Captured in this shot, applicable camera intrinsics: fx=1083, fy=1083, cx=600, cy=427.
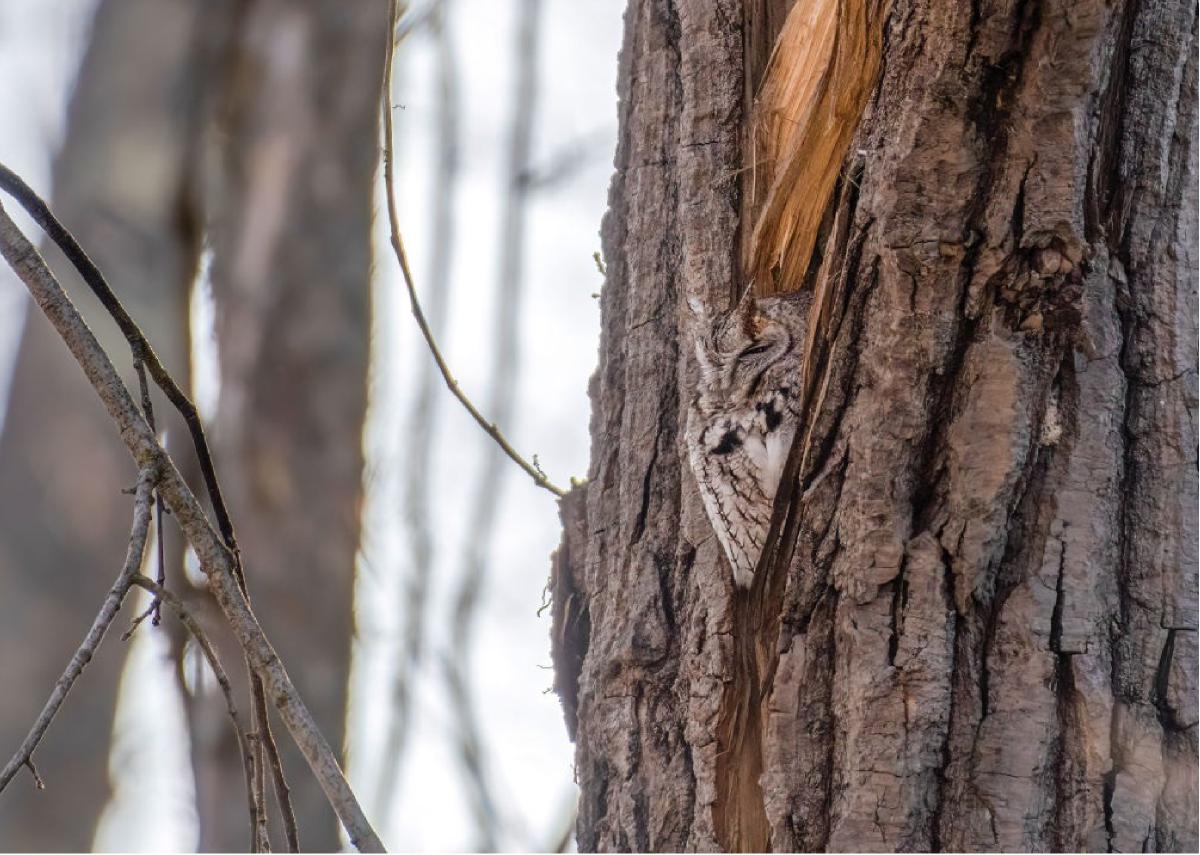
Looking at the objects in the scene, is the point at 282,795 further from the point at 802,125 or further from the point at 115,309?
the point at 802,125

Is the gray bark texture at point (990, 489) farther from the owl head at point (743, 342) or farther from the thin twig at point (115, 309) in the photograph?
the thin twig at point (115, 309)

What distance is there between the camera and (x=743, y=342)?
1637 mm

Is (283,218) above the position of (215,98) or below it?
below

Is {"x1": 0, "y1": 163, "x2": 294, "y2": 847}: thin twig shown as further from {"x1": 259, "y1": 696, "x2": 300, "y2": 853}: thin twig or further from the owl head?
the owl head

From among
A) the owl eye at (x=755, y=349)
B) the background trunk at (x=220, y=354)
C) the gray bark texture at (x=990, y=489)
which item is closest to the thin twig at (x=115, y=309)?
the gray bark texture at (x=990, y=489)

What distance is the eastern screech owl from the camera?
153 cm

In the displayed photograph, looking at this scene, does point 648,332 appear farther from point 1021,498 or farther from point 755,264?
point 1021,498

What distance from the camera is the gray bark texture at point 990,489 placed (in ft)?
4.00

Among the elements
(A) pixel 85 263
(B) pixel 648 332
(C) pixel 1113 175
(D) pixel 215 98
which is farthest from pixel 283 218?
(C) pixel 1113 175

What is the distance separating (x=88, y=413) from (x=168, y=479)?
2.86 metres

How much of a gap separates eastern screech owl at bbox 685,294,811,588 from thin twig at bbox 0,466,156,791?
759mm

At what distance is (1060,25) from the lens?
1.20 metres

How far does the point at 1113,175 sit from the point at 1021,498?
0.41 metres

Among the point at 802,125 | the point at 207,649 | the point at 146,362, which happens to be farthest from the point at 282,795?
the point at 802,125
